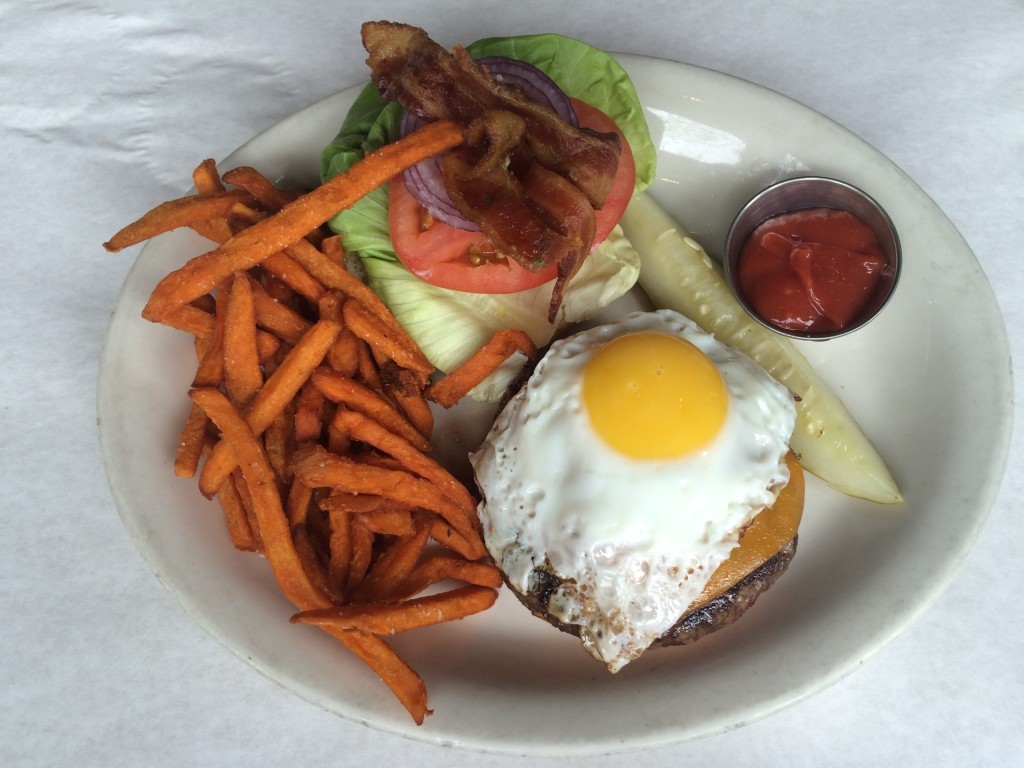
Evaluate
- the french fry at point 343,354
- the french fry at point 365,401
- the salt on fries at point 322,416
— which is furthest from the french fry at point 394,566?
the french fry at point 343,354

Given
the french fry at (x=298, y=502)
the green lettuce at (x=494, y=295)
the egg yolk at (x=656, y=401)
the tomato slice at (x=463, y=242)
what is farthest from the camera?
the green lettuce at (x=494, y=295)

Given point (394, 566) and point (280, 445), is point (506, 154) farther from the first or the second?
point (394, 566)

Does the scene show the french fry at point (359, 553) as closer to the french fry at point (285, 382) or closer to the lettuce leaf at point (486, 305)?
the french fry at point (285, 382)

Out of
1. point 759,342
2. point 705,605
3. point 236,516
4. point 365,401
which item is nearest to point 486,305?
point 365,401

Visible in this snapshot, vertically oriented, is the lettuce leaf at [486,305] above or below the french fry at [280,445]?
above

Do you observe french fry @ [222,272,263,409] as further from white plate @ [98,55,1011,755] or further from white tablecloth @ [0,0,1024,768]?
white tablecloth @ [0,0,1024,768]

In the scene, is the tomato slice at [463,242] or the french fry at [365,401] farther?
the tomato slice at [463,242]

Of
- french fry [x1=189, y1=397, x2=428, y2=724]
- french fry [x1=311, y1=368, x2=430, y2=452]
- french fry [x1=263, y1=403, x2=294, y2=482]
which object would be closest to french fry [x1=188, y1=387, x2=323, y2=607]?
french fry [x1=189, y1=397, x2=428, y2=724]
